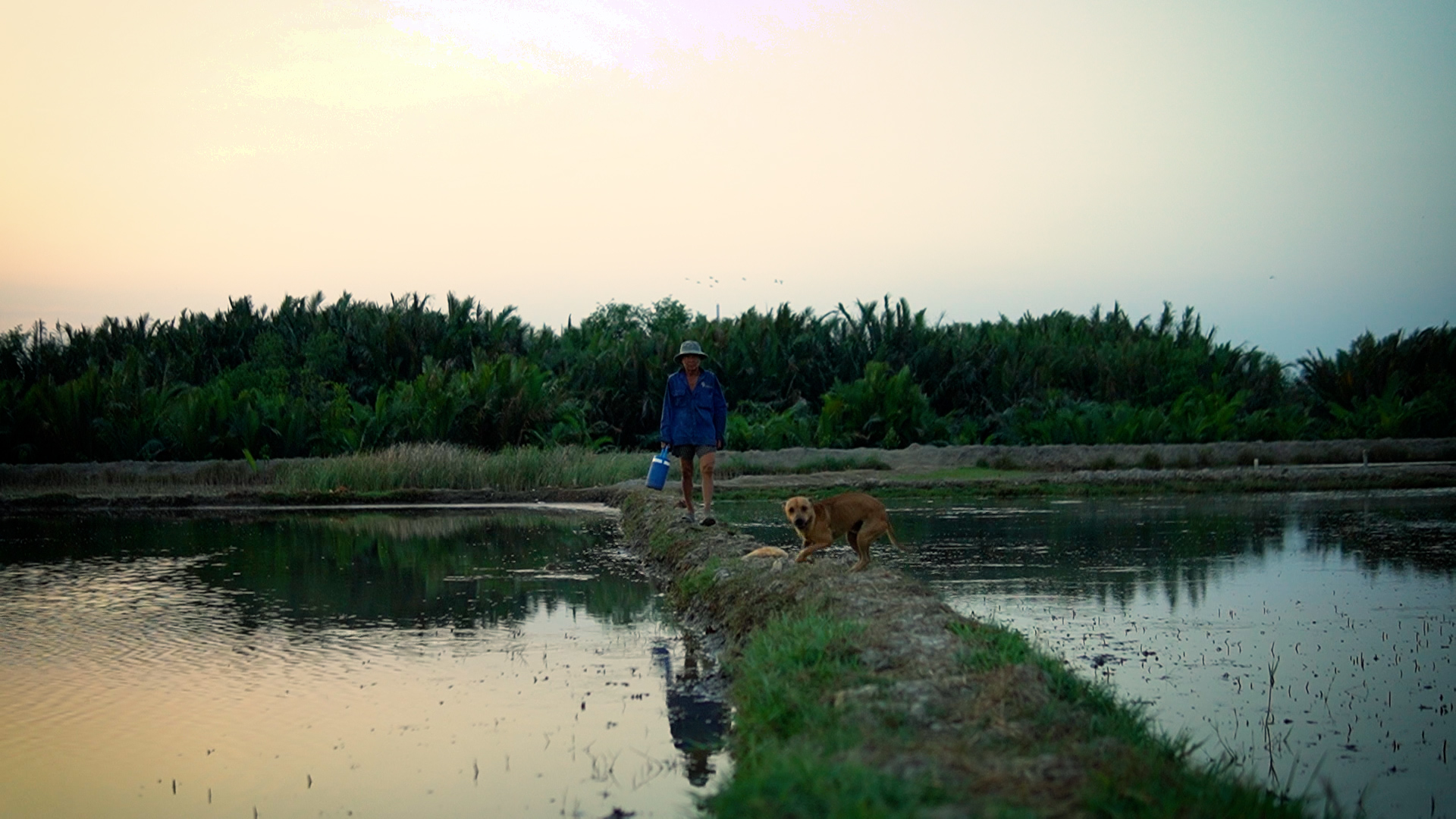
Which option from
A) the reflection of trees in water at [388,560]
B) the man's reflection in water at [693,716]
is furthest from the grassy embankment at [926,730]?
the reflection of trees in water at [388,560]

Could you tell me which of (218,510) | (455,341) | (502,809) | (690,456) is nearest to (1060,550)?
(690,456)

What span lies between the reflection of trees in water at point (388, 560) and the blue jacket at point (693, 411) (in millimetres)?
1450

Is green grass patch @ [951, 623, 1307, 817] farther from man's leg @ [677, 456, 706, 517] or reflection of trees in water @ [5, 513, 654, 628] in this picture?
man's leg @ [677, 456, 706, 517]

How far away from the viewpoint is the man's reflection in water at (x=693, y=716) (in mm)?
5543

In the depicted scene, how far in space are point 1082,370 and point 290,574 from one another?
26.3m

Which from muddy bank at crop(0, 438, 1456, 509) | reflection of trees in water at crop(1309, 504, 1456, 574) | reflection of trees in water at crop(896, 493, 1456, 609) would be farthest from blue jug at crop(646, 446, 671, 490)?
muddy bank at crop(0, 438, 1456, 509)

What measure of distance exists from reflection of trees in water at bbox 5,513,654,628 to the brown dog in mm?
1426

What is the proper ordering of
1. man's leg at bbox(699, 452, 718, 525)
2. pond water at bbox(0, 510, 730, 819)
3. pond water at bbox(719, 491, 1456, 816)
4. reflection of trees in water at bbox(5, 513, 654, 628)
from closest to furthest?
pond water at bbox(0, 510, 730, 819) < pond water at bbox(719, 491, 1456, 816) < reflection of trees in water at bbox(5, 513, 654, 628) < man's leg at bbox(699, 452, 718, 525)

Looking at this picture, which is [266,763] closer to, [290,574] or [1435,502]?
[290,574]

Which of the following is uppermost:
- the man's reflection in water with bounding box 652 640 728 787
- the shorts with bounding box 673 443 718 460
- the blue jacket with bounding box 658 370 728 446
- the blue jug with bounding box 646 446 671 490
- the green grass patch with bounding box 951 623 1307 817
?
the blue jacket with bounding box 658 370 728 446

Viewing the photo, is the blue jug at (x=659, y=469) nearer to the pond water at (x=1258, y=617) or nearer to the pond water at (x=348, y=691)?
the pond water at (x=348, y=691)

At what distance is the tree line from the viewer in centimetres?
2561

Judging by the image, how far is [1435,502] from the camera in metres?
17.8

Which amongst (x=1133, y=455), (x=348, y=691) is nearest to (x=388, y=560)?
(x=348, y=691)
